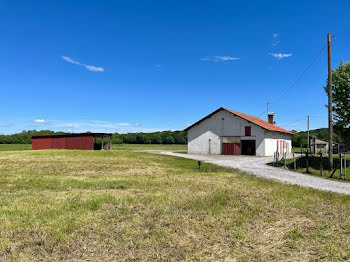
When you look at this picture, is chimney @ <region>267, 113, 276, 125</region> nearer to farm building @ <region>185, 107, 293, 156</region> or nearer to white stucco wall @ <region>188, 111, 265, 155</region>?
farm building @ <region>185, 107, 293, 156</region>

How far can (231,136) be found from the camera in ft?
120

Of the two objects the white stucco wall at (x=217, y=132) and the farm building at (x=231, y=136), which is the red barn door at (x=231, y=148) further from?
the white stucco wall at (x=217, y=132)

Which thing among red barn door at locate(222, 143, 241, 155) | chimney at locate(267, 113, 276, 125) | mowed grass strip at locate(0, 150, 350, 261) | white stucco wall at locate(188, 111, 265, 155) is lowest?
mowed grass strip at locate(0, 150, 350, 261)

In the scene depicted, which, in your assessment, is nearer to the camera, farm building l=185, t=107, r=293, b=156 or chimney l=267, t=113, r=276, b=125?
farm building l=185, t=107, r=293, b=156

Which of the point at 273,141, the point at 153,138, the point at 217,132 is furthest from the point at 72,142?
the point at 153,138

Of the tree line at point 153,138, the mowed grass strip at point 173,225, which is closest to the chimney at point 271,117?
the mowed grass strip at point 173,225

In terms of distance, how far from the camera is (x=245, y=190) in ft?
32.0

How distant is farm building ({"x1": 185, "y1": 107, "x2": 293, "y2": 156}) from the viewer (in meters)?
34.8

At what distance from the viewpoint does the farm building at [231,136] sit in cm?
3484

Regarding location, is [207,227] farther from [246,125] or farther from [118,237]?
[246,125]

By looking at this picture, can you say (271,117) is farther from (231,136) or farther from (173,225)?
(173,225)

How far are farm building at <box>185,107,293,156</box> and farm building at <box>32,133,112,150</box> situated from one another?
15349mm

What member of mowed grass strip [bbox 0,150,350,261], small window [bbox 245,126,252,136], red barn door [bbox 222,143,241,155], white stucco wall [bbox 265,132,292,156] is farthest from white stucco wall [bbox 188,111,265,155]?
mowed grass strip [bbox 0,150,350,261]

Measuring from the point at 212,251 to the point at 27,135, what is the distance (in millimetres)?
99146
